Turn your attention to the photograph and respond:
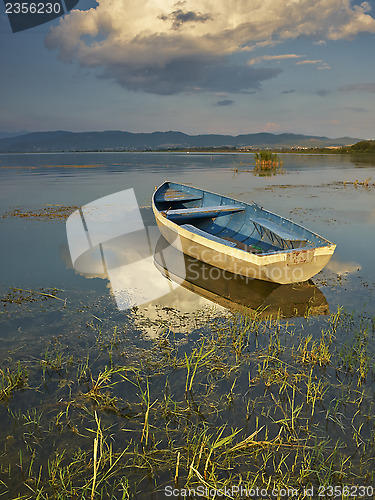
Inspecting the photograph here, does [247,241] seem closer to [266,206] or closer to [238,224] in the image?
[238,224]

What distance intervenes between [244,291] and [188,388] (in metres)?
4.48

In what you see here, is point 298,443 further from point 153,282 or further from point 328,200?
point 328,200

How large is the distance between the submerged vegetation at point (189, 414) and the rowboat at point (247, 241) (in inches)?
75.5

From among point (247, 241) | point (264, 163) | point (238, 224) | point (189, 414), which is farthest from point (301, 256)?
point (264, 163)

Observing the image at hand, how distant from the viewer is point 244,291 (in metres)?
9.55

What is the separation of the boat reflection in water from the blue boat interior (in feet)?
3.87

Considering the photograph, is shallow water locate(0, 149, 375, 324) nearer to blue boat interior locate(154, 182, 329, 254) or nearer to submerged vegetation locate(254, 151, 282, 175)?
blue boat interior locate(154, 182, 329, 254)

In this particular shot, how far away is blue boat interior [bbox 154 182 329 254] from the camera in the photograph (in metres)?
10.1

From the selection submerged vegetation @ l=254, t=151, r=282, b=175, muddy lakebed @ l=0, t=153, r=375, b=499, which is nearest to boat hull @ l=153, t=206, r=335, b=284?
muddy lakebed @ l=0, t=153, r=375, b=499

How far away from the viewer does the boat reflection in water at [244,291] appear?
8.45 meters

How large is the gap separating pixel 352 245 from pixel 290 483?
11.4 m

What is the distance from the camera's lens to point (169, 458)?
4.30 m

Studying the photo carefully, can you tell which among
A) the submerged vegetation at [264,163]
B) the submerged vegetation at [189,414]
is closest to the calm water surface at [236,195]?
the submerged vegetation at [189,414]

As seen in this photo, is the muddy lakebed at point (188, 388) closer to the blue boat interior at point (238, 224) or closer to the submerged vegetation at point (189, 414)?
the submerged vegetation at point (189, 414)
